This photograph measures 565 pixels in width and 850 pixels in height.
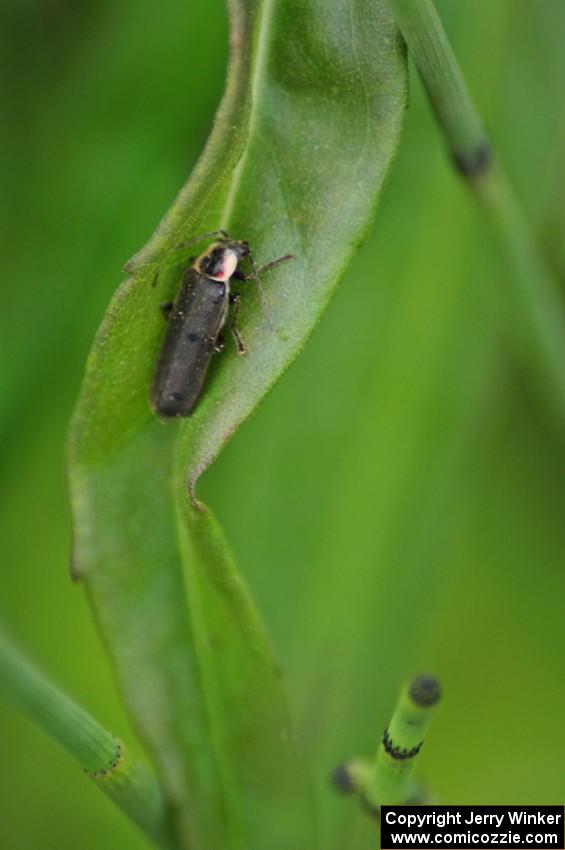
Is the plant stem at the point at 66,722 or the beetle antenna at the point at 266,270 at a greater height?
the beetle antenna at the point at 266,270

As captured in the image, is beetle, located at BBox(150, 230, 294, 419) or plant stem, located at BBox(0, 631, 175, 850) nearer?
plant stem, located at BBox(0, 631, 175, 850)

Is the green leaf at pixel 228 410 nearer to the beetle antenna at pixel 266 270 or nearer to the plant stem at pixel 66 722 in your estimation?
the beetle antenna at pixel 266 270

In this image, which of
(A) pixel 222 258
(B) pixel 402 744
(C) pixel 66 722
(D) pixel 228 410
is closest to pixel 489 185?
(A) pixel 222 258

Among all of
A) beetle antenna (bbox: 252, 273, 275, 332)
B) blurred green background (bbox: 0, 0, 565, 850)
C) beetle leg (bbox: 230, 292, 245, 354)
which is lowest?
blurred green background (bbox: 0, 0, 565, 850)

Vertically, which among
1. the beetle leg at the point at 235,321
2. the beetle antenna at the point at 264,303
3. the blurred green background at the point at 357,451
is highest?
the beetle antenna at the point at 264,303

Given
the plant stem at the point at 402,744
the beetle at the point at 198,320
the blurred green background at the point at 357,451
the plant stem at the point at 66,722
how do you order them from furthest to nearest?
the blurred green background at the point at 357,451 < the beetle at the point at 198,320 < the plant stem at the point at 66,722 < the plant stem at the point at 402,744

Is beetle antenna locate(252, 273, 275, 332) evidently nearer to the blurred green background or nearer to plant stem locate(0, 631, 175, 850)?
plant stem locate(0, 631, 175, 850)

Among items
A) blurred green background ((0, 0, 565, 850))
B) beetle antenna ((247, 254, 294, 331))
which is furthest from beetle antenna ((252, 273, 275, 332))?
blurred green background ((0, 0, 565, 850))

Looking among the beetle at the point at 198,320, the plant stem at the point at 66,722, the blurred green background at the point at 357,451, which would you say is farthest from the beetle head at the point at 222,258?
the blurred green background at the point at 357,451
